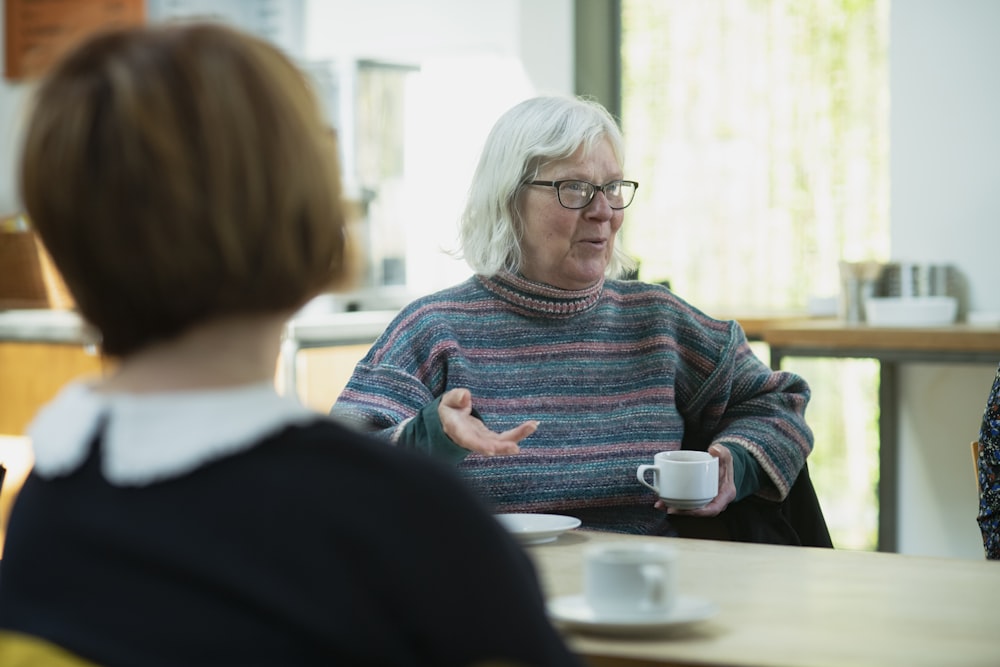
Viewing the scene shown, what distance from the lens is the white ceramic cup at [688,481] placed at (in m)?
1.55

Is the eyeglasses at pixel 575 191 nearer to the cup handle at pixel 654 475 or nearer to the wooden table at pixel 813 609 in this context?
the cup handle at pixel 654 475

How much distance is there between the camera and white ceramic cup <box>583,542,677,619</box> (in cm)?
100

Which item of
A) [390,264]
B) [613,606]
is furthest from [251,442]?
[390,264]

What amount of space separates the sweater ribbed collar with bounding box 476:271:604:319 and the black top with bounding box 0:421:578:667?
1229 mm

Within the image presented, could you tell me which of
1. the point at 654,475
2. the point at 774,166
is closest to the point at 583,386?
the point at 654,475

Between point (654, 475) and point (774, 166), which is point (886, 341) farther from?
point (654, 475)

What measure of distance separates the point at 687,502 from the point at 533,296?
0.48m

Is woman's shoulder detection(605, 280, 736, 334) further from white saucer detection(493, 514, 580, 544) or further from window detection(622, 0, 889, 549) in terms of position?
window detection(622, 0, 889, 549)

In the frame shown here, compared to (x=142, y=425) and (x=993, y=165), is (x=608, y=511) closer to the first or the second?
(x=142, y=425)

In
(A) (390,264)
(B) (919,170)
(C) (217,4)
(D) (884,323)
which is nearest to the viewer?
(D) (884,323)

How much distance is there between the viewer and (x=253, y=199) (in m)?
0.67

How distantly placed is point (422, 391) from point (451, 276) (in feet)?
11.0

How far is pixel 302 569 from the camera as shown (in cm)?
65

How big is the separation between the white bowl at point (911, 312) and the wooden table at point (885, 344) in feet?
0.25
